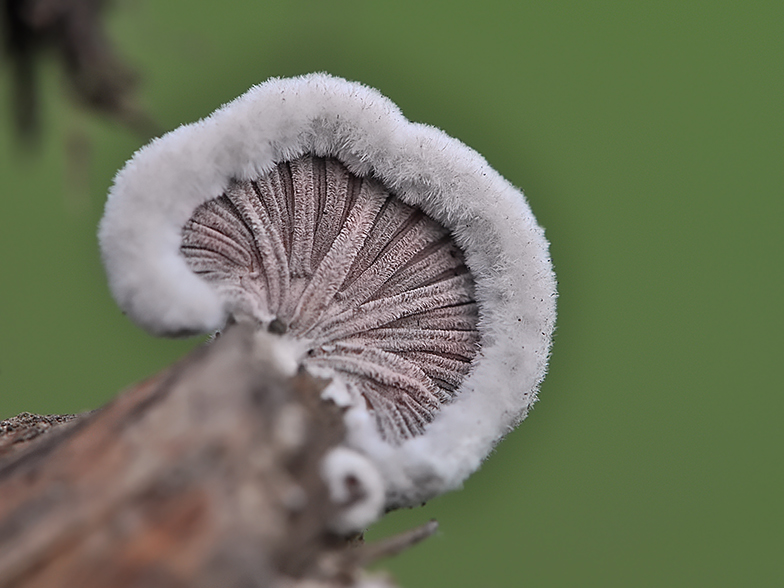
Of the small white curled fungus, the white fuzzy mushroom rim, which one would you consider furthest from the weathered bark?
the white fuzzy mushroom rim

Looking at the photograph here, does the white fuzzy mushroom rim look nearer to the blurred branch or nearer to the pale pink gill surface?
the pale pink gill surface

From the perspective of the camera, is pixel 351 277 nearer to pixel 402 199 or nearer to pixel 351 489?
pixel 402 199

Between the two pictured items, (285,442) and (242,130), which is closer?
(285,442)

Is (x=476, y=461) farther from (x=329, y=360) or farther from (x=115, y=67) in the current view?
(x=115, y=67)

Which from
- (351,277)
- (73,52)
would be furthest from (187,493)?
(73,52)

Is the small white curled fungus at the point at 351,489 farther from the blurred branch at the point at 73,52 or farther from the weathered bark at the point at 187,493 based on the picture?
the blurred branch at the point at 73,52

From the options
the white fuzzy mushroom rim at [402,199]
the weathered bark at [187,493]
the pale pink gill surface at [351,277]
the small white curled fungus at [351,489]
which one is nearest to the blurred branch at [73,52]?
the white fuzzy mushroom rim at [402,199]

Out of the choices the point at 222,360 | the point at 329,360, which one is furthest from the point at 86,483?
the point at 329,360
